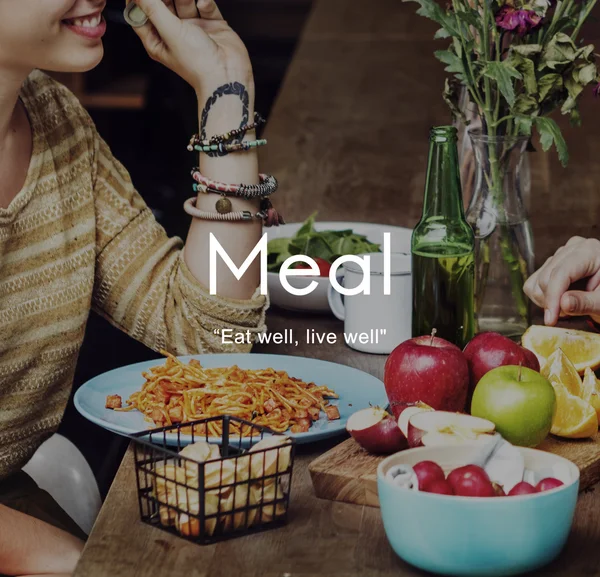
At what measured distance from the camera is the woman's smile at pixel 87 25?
1.35 metres

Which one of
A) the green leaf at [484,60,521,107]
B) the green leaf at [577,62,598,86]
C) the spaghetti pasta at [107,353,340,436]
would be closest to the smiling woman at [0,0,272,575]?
the spaghetti pasta at [107,353,340,436]

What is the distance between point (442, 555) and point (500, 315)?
30.2 inches

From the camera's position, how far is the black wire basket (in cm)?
86

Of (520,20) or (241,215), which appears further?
(241,215)

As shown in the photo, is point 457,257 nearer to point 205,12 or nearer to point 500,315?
point 500,315

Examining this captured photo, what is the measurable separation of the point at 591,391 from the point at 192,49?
818 millimetres

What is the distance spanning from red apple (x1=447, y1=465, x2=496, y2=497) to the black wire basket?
0.53ft

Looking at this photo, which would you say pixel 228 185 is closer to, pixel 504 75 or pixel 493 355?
pixel 504 75

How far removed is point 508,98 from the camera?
4.31 feet

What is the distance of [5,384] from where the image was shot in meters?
1.46

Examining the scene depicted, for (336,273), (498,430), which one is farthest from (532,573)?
(336,273)

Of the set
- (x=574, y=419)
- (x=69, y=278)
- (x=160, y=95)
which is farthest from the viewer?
(x=160, y=95)

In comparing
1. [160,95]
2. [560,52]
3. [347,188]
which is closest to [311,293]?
[560,52]

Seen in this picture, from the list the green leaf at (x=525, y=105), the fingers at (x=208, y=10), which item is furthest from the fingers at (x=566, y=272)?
the fingers at (x=208, y=10)
